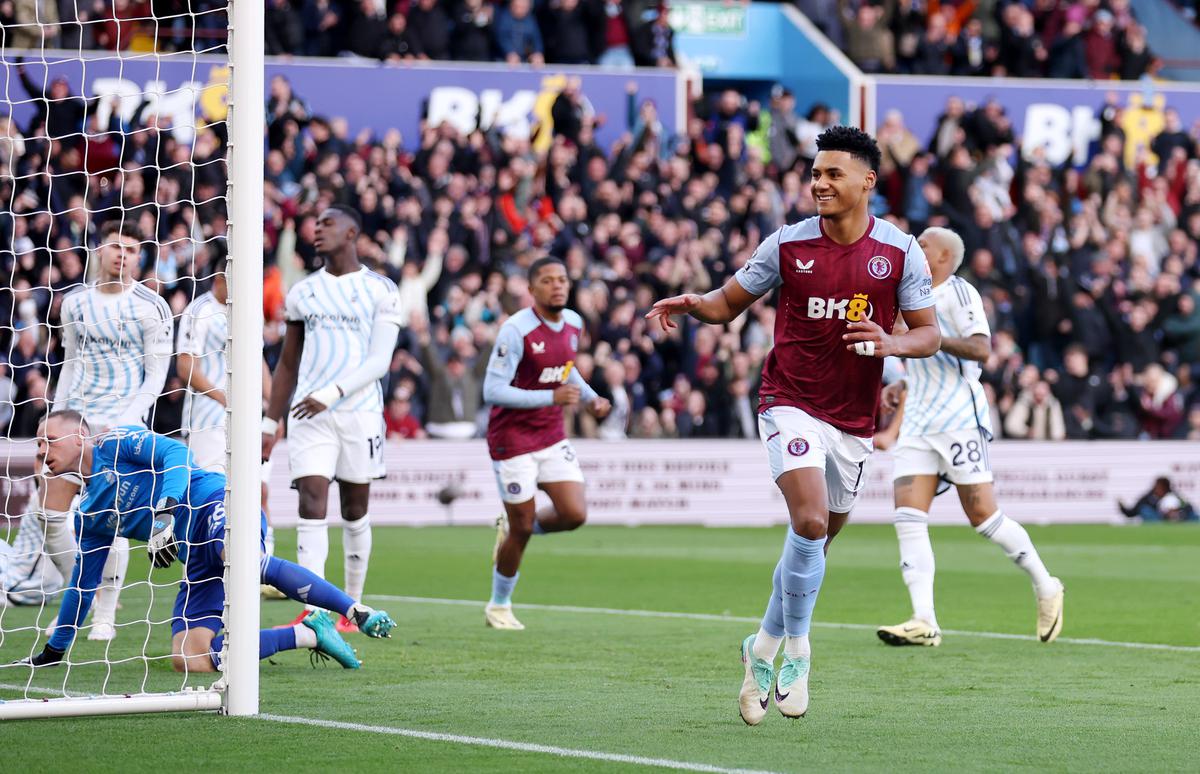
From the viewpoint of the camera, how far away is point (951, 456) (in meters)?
11.5

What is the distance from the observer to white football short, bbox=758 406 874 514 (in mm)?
7609

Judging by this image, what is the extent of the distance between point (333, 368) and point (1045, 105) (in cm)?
2045

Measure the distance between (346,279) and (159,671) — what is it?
3149 mm

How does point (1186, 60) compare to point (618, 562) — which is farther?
point (1186, 60)

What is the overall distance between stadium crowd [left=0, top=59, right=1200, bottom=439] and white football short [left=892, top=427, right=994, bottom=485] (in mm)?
9607

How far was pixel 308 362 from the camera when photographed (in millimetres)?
11500

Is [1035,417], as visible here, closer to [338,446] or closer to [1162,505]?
[1162,505]

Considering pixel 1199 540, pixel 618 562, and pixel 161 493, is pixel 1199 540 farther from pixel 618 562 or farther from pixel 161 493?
pixel 161 493

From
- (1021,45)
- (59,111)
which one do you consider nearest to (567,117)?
(59,111)

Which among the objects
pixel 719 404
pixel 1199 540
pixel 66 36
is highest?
pixel 66 36

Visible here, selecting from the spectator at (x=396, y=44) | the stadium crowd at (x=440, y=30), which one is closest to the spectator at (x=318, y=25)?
the stadium crowd at (x=440, y=30)

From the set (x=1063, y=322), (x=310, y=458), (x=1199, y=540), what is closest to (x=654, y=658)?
(x=310, y=458)

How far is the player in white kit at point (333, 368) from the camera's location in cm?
1127

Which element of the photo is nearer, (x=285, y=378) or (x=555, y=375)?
(x=285, y=378)
